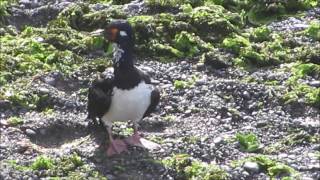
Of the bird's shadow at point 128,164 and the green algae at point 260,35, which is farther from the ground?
the green algae at point 260,35

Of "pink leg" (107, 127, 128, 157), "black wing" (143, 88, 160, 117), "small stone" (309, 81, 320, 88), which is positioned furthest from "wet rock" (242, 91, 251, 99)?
"pink leg" (107, 127, 128, 157)

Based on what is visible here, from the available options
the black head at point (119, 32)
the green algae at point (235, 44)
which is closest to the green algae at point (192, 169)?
the black head at point (119, 32)

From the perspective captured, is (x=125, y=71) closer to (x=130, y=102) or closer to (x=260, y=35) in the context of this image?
(x=130, y=102)

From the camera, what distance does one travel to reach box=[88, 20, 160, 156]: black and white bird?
941 cm

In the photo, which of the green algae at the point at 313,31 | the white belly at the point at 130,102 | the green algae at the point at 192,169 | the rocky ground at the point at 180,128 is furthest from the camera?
the green algae at the point at 313,31

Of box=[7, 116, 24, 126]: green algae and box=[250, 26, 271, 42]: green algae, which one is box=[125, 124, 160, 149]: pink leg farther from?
box=[250, 26, 271, 42]: green algae

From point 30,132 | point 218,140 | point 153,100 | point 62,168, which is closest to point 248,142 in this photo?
point 218,140

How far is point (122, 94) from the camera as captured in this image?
9.41m

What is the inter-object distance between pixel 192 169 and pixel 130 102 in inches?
38.4

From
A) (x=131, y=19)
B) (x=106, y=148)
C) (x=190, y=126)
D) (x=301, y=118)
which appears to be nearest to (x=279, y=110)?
(x=301, y=118)

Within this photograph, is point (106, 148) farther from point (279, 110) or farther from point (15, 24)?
point (15, 24)

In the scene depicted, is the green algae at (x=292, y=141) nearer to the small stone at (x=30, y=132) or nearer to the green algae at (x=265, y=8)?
the small stone at (x=30, y=132)

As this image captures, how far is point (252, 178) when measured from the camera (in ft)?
29.9

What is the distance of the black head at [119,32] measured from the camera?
9.64m
